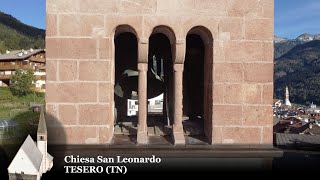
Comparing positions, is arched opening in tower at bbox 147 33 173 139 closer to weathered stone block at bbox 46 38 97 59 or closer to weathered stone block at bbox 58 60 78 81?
weathered stone block at bbox 46 38 97 59

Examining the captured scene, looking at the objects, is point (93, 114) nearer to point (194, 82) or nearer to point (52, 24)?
point (52, 24)

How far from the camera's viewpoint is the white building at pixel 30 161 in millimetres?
4961

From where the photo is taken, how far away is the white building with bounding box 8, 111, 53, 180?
195 inches

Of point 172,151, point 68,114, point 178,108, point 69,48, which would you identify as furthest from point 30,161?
point 178,108

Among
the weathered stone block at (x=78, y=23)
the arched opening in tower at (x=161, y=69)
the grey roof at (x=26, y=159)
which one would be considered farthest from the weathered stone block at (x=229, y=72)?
the grey roof at (x=26, y=159)

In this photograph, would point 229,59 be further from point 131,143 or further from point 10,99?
point 10,99

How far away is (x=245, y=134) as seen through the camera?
624cm

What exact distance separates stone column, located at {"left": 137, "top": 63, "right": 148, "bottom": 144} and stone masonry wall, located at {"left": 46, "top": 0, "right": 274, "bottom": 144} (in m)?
0.45

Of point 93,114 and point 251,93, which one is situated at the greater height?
point 251,93

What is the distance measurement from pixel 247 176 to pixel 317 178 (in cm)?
121

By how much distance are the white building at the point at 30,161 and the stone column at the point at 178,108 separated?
6.85 ft

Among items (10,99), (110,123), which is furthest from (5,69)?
(110,123)

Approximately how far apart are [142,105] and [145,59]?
753 millimetres

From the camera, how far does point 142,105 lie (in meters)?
6.10
